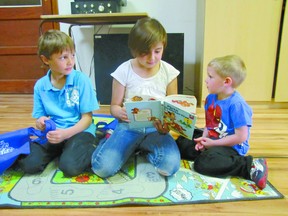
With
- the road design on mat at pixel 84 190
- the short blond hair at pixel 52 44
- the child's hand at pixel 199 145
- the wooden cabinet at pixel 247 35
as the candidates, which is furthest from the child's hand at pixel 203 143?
the wooden cabinet at pixel 247 35

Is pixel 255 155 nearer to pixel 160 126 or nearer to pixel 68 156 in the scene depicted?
pixel 160 126

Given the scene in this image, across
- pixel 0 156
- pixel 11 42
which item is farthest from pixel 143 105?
pixel 11 42

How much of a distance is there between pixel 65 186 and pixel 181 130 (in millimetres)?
450

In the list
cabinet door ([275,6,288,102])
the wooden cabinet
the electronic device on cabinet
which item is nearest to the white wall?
the electronic device on cabinet

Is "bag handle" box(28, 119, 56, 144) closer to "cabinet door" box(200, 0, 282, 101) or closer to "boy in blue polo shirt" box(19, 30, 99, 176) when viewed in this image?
"boy in blue polo shirt" box(19, 30, 99, 176)

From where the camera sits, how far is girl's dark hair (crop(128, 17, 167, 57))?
0.95 m

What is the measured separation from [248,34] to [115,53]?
948 millimetres

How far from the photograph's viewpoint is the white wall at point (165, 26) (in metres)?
2.22

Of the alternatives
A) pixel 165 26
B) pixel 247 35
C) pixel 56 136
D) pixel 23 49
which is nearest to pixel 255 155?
pixel 56 136

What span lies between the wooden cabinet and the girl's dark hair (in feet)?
3.14

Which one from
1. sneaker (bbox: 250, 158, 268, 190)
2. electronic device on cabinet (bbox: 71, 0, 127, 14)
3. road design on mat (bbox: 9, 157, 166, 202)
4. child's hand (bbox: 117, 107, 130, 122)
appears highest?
electronic device on cabinet (bbox: 71, 0, 127, 14)

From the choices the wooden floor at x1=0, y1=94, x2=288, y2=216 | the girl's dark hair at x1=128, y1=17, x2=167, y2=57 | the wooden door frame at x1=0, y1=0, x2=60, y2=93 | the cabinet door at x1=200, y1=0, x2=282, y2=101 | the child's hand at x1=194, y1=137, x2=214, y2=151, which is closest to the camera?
the wooden floor at x1=0, y1=94, x2=288, y2=216

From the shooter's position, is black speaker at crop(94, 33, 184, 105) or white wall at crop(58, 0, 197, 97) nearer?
black speaker at crop(94, 33, 184, 105)

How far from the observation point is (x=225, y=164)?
983 millimetres
